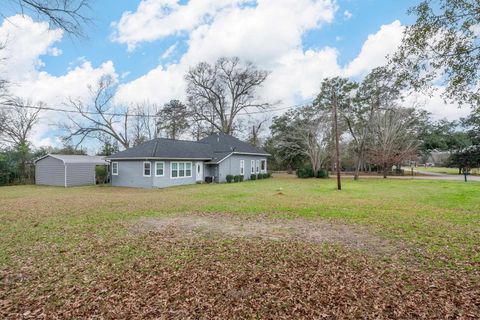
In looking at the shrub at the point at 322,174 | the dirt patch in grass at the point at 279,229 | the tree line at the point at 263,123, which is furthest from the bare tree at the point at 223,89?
the dirt patch in grass at the point at 279,229

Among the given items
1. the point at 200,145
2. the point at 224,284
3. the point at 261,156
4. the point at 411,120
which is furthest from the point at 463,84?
the point at 411,120

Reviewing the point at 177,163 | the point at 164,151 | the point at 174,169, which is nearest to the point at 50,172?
the point at 164,151

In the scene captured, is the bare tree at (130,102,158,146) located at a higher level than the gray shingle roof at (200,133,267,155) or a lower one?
higher

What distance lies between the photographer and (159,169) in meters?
21.0

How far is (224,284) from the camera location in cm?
409

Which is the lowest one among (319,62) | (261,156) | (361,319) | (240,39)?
(361,319)

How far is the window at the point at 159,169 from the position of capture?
20.8 meters

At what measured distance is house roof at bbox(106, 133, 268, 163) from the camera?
70.1ft

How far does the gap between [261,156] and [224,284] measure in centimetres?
2743

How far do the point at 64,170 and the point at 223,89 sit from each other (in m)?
21.9

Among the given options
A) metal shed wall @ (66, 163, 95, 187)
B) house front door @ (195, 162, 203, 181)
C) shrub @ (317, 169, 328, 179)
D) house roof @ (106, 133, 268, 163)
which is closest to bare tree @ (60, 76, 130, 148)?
metal shed wall @ (66, 163, 95, 187)

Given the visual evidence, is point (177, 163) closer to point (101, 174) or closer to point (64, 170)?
point (101, 174)

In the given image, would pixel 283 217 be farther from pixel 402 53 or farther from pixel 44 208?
pixel 44 208

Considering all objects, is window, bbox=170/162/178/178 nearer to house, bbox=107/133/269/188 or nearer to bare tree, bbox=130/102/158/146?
house, bbox=107/133/269/188
